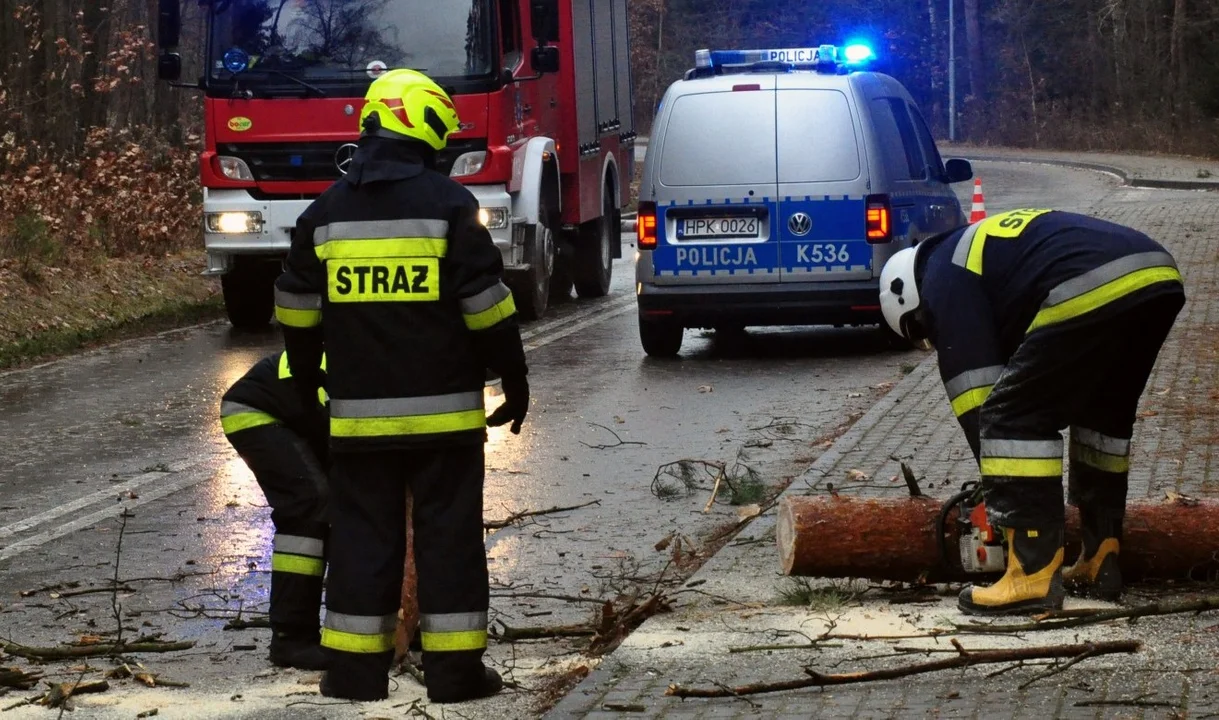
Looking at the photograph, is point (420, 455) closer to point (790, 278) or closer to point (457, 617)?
point (457, 617)

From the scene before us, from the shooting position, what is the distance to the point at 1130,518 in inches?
233

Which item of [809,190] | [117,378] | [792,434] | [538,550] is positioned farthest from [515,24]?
[538,550]

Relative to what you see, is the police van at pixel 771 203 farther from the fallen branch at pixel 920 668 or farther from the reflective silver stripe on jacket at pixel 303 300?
the reflective silver stripe on jacket at pixel 303 300

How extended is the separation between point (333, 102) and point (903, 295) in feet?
29.2

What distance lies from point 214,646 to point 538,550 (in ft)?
5.70

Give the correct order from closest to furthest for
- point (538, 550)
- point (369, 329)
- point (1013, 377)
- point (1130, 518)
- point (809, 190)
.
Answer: point (369, 329) → point (1013, 377) → point (1130, 518) → point (538, 550) → point (809, 190)

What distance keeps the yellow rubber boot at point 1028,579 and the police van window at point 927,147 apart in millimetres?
8159

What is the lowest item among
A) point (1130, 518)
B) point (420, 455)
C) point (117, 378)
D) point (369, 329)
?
point (117, 378)

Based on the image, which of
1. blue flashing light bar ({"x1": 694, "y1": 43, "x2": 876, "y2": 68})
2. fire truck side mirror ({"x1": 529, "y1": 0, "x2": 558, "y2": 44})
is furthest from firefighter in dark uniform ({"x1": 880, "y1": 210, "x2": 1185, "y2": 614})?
fire truck side mirror ({"x1": 529, "y1": 0, "x2": 558, "y2": 44})

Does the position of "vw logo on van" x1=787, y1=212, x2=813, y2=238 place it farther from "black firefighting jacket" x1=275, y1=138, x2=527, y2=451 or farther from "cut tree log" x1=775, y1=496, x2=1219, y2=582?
"black firefighting jacket" x1=275, y1=138, x2=527, y2=451

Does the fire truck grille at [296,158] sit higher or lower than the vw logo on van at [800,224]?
higher

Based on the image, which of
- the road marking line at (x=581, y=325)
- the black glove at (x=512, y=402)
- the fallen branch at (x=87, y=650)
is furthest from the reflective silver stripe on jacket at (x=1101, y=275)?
the road marking line at (x=581, y=325)

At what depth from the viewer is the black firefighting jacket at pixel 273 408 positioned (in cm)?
547

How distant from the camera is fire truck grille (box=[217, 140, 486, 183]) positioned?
14.1 meters
